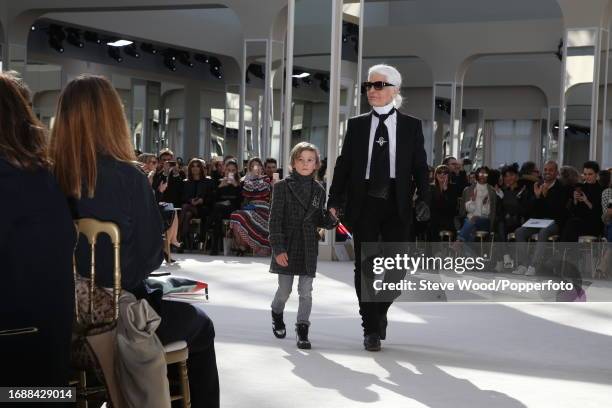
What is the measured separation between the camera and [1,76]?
7.69 feet

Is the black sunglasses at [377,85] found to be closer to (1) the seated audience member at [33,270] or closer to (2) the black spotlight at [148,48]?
(1) the seated audience member at [33,270]

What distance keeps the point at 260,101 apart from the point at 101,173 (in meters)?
13.3

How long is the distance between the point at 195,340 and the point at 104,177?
0.60m

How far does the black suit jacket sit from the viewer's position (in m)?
5.84

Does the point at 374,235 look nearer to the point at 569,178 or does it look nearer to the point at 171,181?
the point at 569,178

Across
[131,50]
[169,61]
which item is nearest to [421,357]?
[131,50]

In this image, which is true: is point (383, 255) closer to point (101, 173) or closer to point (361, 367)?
point (361, 367)

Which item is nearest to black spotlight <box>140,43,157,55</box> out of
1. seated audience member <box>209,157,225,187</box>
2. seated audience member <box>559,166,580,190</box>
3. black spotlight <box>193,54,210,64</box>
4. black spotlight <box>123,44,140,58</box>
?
black spotlight <box>123,44,140,58</box>

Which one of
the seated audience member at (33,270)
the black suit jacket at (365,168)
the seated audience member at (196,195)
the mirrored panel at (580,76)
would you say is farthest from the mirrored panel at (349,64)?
the seated audience member at (33,270)

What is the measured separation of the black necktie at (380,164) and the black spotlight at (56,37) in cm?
1615

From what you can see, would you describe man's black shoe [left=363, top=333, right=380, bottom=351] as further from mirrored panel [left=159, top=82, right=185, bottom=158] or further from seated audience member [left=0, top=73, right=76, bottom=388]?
mirrored panel [left=159, top=82, right=185, bottom=158]

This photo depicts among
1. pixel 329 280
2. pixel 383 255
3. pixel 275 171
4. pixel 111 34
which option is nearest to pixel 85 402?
pixel 383 255

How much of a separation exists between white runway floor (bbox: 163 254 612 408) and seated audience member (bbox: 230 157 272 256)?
4.03 m

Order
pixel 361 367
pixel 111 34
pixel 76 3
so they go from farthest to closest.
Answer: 1. pixel 111 34
2. pixel 76 3
3. pixel 361 367
